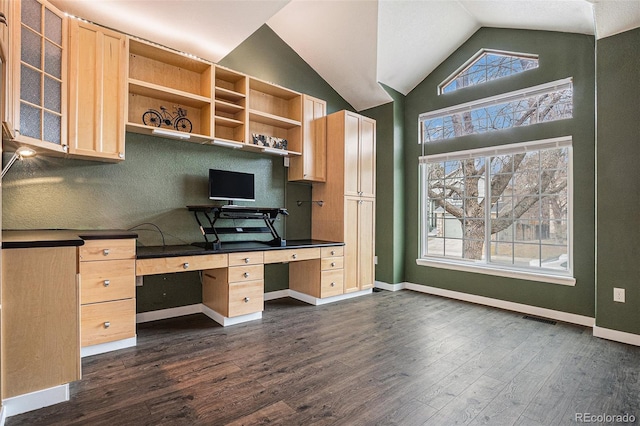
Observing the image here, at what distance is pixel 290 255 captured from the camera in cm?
372

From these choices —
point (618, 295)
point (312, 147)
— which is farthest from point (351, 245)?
point (618, 295)

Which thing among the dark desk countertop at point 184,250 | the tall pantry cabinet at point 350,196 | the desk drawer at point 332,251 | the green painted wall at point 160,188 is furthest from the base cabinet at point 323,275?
the dark desk countertop at point 184,250

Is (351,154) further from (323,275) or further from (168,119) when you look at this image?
(168,119)

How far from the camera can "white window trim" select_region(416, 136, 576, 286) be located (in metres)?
3.57

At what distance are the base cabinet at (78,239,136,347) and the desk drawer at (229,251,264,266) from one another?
0.86 m

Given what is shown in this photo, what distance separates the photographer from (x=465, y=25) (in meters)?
4.18

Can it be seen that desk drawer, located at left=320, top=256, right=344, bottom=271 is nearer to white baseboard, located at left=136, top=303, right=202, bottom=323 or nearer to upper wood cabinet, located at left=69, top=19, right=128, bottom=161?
white baseboard, located at left=136, top=303, right=202, bottom=323

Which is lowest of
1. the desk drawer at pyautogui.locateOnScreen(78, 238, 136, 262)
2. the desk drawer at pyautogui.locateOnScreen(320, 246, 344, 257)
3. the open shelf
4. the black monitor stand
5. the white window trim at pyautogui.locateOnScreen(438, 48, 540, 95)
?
the desk drawer at pyautogui.locateOnScreen(320, 246, 344, 257)

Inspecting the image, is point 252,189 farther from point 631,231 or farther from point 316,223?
point 631,231

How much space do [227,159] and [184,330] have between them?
6.26 feet

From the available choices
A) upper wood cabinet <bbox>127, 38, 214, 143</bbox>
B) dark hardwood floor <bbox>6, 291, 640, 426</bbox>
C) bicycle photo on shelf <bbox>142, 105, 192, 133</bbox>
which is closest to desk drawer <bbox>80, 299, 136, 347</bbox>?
dark hardwood floor <bbox>6, 291, 640, 426</bbox>

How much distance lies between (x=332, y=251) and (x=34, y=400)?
9.60ft

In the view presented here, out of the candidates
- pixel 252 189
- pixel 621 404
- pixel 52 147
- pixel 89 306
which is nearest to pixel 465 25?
pixel 252 189

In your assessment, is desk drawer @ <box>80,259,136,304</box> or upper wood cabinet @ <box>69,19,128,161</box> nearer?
desk drawer @ <box>80,259,136,304</box>
